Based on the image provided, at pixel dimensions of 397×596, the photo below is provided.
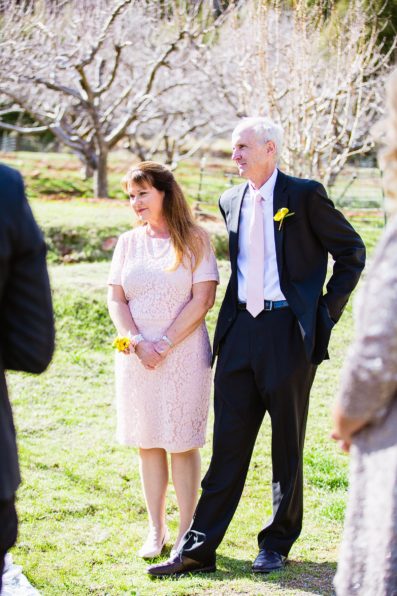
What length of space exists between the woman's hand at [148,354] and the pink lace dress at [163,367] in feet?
0.24

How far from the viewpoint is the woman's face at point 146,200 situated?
496 cm

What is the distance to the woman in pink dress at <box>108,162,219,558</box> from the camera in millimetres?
4965

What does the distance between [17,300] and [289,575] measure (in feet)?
8.95

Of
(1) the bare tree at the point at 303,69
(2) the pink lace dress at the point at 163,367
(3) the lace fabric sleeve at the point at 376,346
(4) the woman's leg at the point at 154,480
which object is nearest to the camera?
(3) the lace fabric sleeve at the point at 376,346

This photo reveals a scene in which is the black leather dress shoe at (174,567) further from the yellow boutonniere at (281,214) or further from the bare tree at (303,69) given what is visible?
the bare tree at (303,69)

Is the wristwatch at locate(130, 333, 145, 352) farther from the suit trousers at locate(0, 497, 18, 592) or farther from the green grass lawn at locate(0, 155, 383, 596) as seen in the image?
the suit trousers at locate(0, 497, 18, 592)

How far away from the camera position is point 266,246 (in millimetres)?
4723

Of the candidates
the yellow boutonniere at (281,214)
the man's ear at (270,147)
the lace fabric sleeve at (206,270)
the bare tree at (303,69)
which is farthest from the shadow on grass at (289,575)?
the bare tree at (303,69)

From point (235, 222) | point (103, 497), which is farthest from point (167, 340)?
point (103, 497)

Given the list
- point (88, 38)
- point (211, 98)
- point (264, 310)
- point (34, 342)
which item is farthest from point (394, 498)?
Result: point (211, 98)

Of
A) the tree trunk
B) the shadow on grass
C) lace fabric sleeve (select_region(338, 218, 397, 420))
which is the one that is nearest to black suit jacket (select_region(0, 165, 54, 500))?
lace fabric sleeve (select_region(338, 218, 397, 420))

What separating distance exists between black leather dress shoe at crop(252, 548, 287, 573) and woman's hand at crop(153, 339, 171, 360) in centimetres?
115

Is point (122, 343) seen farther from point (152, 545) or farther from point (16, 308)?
point (16, 308)

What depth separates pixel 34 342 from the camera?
2.69m
